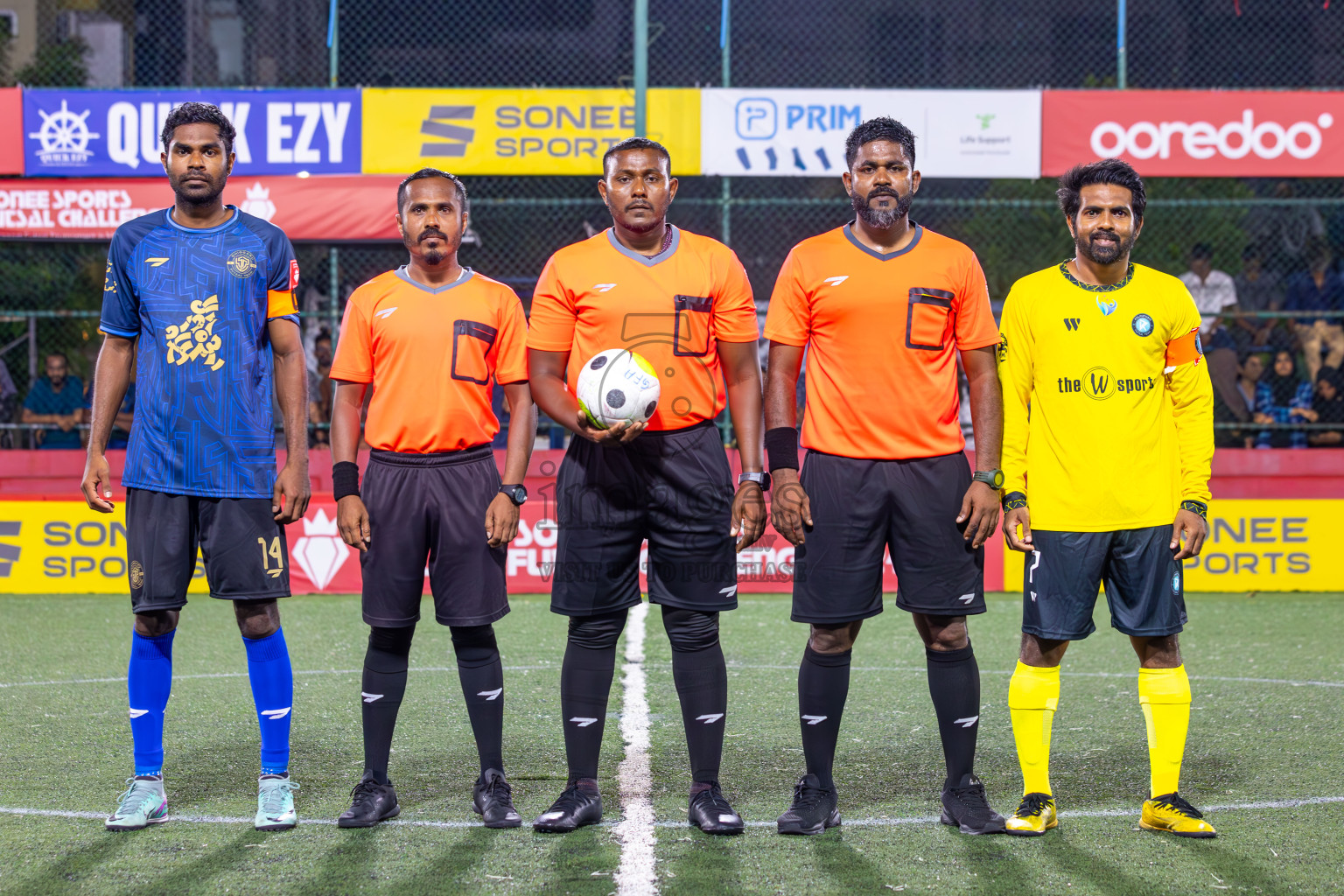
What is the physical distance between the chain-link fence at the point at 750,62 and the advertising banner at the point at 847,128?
4883 millimetres

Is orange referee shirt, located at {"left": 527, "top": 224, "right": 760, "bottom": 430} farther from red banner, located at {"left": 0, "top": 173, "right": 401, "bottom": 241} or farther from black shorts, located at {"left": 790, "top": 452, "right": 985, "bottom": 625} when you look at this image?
red banner, located at {"left": 0, "top": 173, "right": 401, "bottom": 241}

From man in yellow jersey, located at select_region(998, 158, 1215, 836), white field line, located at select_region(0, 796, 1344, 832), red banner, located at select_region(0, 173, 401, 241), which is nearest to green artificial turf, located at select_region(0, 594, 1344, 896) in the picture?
white field line, located at select_region(0, 796, 1344, 832)

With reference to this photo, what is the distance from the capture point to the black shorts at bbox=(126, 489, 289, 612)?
431 centimetres

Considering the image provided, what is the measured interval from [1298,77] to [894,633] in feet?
60.5

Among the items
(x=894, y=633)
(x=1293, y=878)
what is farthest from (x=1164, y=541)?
(x=894, y=633)

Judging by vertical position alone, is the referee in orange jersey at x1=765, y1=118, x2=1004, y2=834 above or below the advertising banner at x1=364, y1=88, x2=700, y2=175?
below

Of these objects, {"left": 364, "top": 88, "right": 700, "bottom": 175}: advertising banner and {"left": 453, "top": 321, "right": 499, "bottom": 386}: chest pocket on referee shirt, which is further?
{"left": 364, "top": 88, "right": 700, "bottom": 175}: advertising banner

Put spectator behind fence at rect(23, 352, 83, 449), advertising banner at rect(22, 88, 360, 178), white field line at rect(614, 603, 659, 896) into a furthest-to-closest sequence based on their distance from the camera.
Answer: spectator behind fence at rect(23, 352, 83, 449) → advertising banner at rect(22, 88, 360, 178) → white field line at rect(614, 603, 659, 896)

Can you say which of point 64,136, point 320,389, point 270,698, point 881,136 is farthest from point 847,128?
point 270,698

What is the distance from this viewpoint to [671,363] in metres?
4.23

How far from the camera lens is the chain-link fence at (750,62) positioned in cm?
1723

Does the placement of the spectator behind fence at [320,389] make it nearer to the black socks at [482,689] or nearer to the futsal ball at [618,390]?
the black socks at [482,689]

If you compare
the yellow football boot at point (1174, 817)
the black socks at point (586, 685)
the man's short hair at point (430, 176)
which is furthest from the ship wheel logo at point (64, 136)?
the yellow football boot at point (1174, 817)

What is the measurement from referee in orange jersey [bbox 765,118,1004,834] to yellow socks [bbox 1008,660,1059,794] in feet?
0.52
